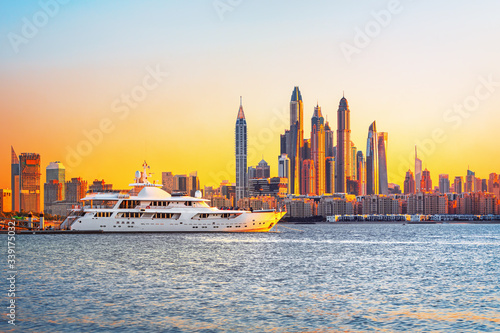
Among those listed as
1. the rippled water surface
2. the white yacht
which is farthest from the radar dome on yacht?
the rippled water surface

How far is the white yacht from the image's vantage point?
103 metres

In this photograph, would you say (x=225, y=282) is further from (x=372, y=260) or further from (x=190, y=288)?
(x=372, y=260)

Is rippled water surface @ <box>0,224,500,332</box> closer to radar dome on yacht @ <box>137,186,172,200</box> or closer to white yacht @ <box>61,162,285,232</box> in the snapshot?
white yacht @ <box>61,162,285,232</box>

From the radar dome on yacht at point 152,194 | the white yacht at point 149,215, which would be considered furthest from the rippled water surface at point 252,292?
the radar dome on yacht at point 152,194

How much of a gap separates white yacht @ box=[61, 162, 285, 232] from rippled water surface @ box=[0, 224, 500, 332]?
116 feet

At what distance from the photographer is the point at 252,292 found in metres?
38.9

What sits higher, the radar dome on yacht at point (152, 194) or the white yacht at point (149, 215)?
the radar dome on yacht at point (152, 194)

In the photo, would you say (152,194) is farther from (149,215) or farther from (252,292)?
(252,292)

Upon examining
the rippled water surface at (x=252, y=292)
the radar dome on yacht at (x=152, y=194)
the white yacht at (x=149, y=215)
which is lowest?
the rippled water surface at (x=252, y=292)

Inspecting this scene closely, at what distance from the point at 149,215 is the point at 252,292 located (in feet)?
224

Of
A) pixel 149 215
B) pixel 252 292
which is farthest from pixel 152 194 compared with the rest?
pixel 252 292

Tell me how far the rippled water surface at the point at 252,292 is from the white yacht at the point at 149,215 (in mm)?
35389

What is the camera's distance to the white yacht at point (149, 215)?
338 ft

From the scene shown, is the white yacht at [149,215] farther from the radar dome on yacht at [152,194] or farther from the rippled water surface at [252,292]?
the rippled water surface at [252,292]
